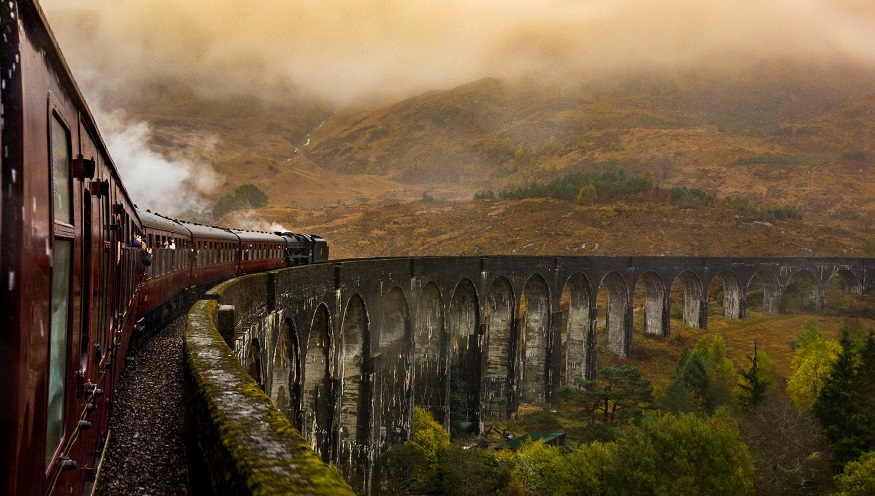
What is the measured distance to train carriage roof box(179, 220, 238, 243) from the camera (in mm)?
14422

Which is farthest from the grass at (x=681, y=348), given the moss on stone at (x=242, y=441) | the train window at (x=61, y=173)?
the train window at (x=61, y=173)

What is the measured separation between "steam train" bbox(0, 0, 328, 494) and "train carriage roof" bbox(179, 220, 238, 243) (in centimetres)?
967

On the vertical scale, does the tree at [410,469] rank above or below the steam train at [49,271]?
below

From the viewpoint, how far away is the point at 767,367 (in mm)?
36969

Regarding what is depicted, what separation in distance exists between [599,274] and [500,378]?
11777mm

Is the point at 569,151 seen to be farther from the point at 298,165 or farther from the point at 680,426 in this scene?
the point at 680,426

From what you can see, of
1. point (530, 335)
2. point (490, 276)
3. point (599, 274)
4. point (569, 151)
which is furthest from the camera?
point (569, 151)

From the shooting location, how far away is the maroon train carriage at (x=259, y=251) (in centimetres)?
1875

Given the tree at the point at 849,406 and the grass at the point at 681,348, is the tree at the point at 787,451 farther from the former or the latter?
the grass at the point at 681,348

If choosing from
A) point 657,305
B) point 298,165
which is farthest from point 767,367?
point 298,165

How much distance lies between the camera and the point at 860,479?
21.9m

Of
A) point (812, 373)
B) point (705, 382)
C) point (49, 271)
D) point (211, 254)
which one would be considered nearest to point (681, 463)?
point (705, 382)

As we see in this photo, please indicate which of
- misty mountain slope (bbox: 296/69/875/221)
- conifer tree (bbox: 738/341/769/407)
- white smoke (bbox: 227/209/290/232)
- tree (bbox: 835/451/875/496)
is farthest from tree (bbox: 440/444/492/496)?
misty mountain slope (bbox: 296/69/875/221)

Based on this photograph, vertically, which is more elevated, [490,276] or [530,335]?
[490,276]
